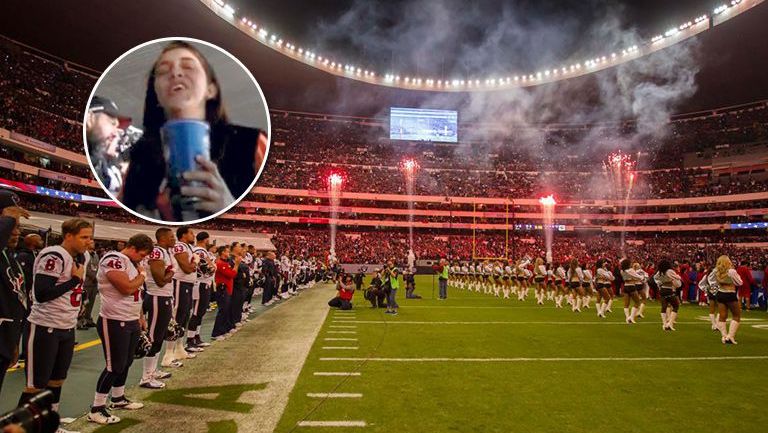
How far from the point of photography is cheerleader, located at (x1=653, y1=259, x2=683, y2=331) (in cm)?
1263

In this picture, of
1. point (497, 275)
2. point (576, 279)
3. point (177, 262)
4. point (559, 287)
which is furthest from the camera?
point (497, 275)

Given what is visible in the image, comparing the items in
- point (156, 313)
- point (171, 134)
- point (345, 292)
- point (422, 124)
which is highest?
point (422, 124)

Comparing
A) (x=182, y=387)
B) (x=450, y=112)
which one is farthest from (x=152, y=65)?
(x=450, y=112)

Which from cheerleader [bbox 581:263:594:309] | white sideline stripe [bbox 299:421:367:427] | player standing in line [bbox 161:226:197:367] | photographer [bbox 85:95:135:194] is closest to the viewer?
photographer [bbox 85:95:135:194]

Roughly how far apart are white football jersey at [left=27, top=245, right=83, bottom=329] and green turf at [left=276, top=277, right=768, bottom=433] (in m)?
2.26

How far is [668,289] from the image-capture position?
505 inches

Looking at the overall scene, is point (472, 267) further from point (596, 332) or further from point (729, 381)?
point (729, 381)

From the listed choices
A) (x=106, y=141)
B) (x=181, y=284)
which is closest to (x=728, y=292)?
(x=181, y=284)

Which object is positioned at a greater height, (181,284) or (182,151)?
(182,151)

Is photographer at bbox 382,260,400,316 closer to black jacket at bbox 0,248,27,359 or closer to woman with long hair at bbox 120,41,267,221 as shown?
black jacket at bbox 0,248,27,359

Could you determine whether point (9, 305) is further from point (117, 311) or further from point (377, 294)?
point (377, 294)

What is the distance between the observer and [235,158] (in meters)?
3.52

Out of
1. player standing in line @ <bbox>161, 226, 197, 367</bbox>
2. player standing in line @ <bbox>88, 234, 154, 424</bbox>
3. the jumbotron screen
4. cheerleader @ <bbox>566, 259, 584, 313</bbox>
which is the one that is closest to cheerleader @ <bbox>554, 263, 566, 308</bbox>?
cheerleader @ <bbox>566, 259, 584, 313</bbox>

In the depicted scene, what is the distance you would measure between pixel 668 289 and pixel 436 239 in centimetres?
5311
